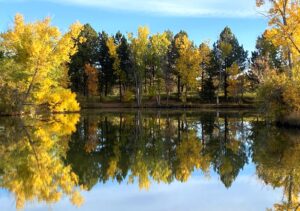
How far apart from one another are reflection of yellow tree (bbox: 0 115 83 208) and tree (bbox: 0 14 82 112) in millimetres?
19292

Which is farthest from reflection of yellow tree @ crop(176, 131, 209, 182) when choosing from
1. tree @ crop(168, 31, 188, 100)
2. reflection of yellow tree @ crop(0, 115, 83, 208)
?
tree @ crop(168, 31, 188, 100)

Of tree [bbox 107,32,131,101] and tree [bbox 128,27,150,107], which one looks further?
tree [bbox 107,32,131,101]

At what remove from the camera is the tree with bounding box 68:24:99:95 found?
71188 millimetres

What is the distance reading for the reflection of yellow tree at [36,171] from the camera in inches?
361

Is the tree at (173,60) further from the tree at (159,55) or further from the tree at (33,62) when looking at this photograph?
the tree at (33,62)

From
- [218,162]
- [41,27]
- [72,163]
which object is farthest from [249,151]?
[41,27]

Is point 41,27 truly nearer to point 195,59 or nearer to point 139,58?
point 139,58

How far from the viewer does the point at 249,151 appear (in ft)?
51.3

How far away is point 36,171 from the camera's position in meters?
11.5

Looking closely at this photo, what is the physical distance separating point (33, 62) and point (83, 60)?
36.1 m

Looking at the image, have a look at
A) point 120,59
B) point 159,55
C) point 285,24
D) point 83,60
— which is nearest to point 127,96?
point 120,59

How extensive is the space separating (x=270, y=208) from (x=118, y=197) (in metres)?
3.16

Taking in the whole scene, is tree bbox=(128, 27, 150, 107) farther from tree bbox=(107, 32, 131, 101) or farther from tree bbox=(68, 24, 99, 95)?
tree bbox=(68, 24, 99, 95)

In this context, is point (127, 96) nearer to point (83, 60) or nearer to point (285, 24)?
point (83, 60)
